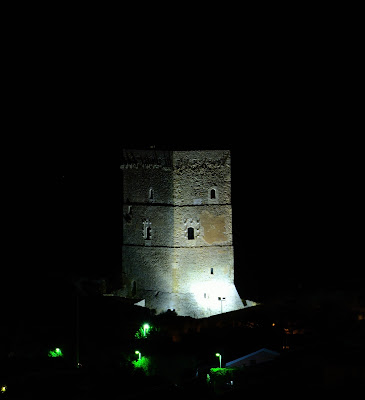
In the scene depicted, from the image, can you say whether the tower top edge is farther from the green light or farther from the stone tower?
the green light

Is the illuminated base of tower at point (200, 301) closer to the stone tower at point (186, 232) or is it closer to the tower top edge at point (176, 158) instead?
the stone tower at point (186, 232)

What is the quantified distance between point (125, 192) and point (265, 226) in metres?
24.9

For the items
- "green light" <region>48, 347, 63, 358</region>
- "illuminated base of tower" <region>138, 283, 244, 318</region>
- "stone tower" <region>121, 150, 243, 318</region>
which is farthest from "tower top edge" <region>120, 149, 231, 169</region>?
"green light" <region>48, 347, 63, 358</region>

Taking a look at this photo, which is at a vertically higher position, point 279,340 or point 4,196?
point 4,196

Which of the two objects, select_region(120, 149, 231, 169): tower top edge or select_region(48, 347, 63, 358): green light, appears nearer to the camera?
select_region(48, 347, 63, 358): green light

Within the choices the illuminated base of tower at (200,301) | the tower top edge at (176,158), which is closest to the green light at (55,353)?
the illuminated base of tower at (200,301)

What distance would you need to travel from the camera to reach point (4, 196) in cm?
4734

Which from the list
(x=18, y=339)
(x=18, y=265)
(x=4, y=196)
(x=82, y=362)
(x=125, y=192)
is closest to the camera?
(x=82, y=362)

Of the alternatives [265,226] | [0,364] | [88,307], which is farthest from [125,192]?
[265,226]

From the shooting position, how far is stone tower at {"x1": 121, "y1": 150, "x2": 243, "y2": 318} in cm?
2511

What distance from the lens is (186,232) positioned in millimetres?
25328

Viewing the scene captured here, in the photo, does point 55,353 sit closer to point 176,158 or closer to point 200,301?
point 200,301

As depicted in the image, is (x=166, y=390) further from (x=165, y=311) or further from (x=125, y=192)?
(x=125, y=192)

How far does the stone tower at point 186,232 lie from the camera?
25109mm
